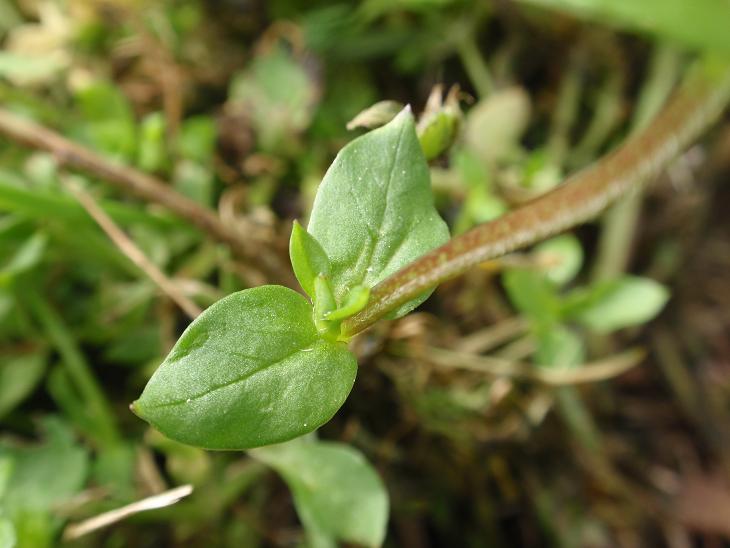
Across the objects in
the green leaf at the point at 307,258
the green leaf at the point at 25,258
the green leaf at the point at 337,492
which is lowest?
the green leaf at the point at 337,492

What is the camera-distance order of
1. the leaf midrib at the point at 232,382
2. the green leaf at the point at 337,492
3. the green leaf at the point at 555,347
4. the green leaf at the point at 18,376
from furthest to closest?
the green leaf at the point at 555,347
the green leaf at the point at 18,376
the green leaf at the point at 337,492
the leaf midrib at the point at 232,382

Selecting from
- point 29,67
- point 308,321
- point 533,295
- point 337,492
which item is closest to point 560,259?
point 533,295

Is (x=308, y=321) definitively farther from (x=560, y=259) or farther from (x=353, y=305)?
(x=560, y=259)

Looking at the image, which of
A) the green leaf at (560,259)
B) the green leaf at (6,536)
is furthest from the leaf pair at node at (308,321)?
the green leaf at (560,259)

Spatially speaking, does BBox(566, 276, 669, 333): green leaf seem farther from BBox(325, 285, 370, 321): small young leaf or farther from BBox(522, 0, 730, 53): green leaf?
BBox(325, 285, 370, 321): small young leaf

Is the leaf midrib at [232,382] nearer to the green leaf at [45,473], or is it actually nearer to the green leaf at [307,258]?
the green leaf at [307,258]

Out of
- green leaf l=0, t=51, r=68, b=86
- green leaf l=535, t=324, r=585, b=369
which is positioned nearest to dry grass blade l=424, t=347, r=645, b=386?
green leaf l=535, t=324, r=585, b=369
